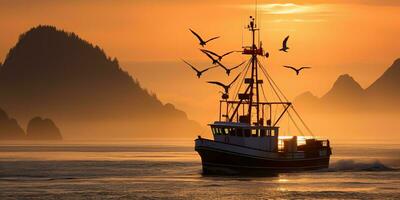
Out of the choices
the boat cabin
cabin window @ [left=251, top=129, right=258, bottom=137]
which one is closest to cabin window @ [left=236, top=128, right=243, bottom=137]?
the boat cabin

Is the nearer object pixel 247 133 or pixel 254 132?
pixel 247 133

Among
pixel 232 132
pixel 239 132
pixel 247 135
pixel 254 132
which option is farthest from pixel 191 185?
pixel 254 132

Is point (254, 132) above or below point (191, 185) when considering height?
above

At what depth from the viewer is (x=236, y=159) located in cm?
10819

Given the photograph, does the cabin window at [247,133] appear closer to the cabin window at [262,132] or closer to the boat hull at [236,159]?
the cabin window at [262,132]

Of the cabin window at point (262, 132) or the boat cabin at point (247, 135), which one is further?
the cabin window at point (262, 132)

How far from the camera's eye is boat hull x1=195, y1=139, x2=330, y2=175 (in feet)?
354

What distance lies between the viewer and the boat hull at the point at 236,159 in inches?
4242

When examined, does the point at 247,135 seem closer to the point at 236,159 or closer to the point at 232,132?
the point at 232,132

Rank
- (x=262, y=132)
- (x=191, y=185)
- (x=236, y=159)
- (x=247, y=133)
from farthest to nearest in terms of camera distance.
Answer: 1. (x=262, y=132)
2. (x=247, y=133)
3. (x=236, y=159)
4. (x=191, y=185)

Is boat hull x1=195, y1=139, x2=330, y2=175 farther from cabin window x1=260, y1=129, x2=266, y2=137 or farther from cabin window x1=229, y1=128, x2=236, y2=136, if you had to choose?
cabin window x1=229, y1=128, x2=236, y2=136

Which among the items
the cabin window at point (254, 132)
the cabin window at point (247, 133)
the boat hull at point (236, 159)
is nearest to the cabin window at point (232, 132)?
the cabin window at point (247, 133)

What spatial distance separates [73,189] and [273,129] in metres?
28.2

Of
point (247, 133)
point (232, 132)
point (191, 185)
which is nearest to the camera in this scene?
point (191, 185)
